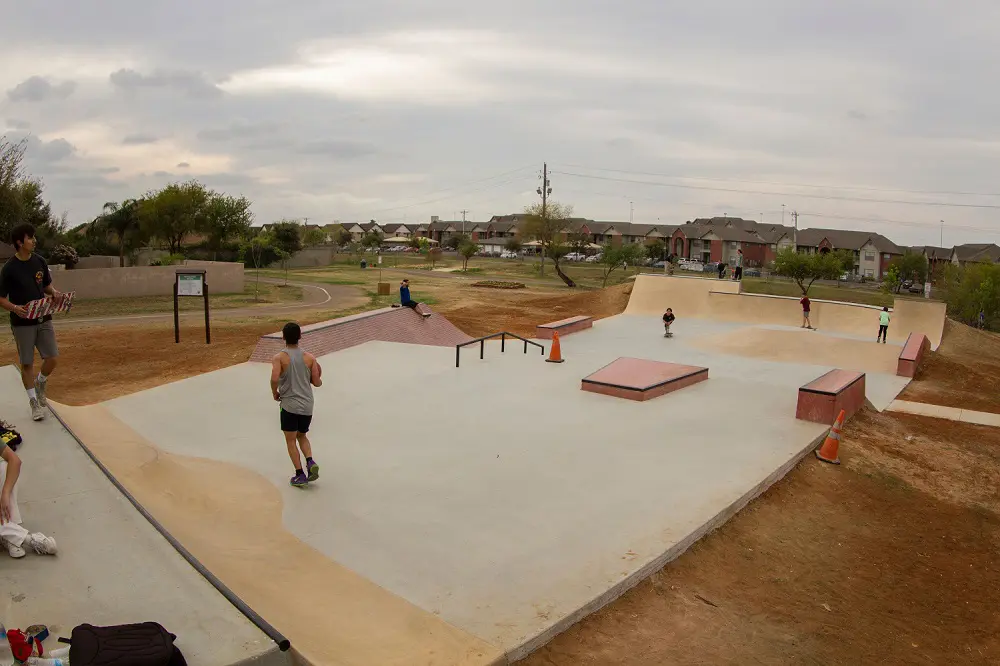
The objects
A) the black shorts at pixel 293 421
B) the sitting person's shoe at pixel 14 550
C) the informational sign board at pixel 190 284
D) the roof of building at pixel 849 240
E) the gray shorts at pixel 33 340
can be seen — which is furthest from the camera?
the roof of building at pixel 849 240

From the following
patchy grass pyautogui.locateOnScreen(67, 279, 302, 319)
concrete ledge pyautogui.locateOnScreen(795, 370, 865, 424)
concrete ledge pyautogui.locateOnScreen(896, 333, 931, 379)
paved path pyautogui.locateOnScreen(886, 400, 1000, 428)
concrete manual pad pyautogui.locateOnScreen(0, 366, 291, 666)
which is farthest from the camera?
patchy grass pyautogui.locateOnScreen(67, 279, 302, 319)

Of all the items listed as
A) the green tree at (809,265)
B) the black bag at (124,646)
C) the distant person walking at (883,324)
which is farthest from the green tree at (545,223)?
the black bag at (124,646)

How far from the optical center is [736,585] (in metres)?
5.82

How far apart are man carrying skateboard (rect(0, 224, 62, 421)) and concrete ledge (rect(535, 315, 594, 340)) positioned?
13.6 m

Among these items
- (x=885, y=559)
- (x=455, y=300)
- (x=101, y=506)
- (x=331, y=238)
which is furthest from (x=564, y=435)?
(x=331, y=238)

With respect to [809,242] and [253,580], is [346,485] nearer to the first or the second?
[253,580]

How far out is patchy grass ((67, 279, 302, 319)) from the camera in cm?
2425

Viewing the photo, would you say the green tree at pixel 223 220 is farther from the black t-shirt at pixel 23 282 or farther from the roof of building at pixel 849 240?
the roof of building at pixel 849 240

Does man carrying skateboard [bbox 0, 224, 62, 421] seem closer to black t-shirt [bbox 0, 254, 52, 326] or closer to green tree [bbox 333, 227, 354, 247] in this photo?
black t-shirt [bbox 0, 254, 52, 326]

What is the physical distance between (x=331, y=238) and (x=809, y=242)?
7590 centimetres

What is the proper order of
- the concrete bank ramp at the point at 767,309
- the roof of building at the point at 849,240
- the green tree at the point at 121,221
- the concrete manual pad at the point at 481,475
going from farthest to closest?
the roof of building at the point at 849,240 < the green tree at the point at 121,221 < the concrete bank ramp at the point at 767,309 < the concrete manual pad at the point at 481,475

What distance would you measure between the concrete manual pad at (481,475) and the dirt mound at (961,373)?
4516 mm

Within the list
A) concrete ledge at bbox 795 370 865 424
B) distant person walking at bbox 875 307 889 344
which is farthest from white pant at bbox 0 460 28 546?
distant person walking at bbox 875 307 889 344

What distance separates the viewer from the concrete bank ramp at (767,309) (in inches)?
916
